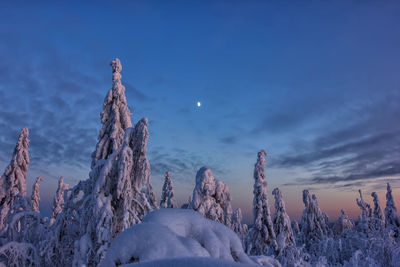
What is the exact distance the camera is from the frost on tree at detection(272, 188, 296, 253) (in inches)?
862

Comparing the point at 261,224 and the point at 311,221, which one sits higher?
the point at 261,224

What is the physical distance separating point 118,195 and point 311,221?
29.1 m

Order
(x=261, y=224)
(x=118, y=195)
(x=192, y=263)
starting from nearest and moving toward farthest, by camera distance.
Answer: (x=192, y=263)
(x=118, y=195)
(x=261, y=224)

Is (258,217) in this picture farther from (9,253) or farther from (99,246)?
(9,253)

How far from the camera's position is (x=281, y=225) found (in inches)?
920

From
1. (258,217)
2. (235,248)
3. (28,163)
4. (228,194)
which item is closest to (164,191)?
(258,217)

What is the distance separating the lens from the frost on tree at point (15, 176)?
1673cm

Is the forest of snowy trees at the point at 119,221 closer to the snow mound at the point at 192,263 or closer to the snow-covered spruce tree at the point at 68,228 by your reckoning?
the snow-covered spruce tree at the point at 68,228

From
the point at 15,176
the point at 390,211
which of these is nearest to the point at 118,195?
the point at 15,176

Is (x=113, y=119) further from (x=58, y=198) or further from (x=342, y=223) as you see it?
(x=342, y=223)

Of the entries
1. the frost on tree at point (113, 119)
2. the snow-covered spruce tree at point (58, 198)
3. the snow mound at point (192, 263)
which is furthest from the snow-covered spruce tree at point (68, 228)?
the snow-covered spruce tree at point (58, 198)

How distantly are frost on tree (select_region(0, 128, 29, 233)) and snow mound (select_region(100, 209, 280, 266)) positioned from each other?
53.8ft

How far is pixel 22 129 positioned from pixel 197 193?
14.3m

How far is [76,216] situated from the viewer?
10.3 m
